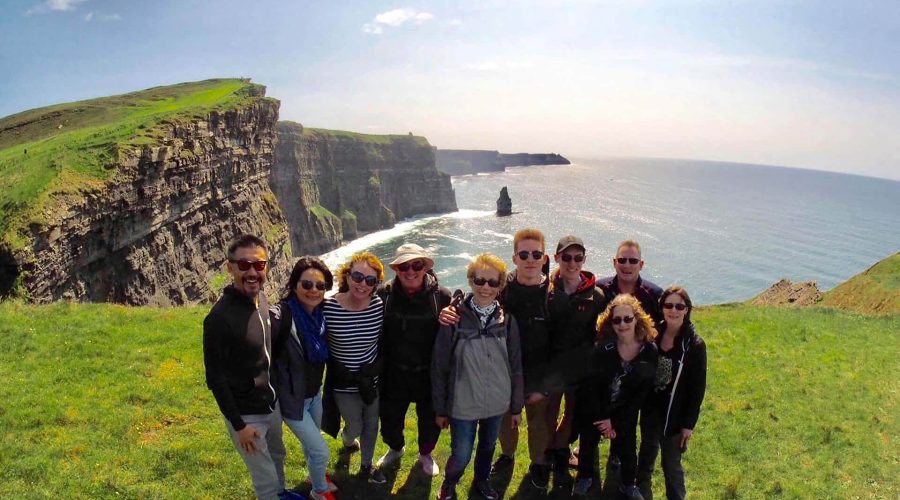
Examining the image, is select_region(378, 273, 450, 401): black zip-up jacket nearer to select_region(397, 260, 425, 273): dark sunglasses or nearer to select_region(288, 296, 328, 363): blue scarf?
select_region(397, 260, 425, 273): dark sunglasses

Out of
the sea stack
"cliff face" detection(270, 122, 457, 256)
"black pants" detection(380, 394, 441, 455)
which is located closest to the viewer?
Result: "black pants" detection(380, 394, 441, 455)

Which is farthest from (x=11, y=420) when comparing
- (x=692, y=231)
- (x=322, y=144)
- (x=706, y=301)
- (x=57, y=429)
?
(x=692, y=231)

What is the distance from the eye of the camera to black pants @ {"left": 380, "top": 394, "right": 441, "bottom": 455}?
6.78 m

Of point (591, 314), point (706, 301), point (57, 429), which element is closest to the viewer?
point (591, 314)

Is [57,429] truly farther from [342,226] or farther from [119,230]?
[342,226]

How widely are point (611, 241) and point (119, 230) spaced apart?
260 ft

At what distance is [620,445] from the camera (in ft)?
21.4

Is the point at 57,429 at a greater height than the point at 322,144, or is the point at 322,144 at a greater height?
the point at 322,144

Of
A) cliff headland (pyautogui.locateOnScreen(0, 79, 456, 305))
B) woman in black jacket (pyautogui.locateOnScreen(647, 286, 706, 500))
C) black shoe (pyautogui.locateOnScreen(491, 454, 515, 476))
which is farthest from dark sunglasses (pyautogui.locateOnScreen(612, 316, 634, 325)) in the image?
cliff headland (pyautogui.locateOnScreen(0, 79, 456, 305))

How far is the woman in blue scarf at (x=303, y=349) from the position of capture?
5688 mm

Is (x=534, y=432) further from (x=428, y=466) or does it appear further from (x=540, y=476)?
(x=428, y=466)

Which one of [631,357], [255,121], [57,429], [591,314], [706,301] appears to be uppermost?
[255,121]

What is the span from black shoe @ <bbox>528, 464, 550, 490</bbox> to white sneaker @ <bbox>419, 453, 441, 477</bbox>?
1.42m

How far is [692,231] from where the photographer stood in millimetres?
101500
